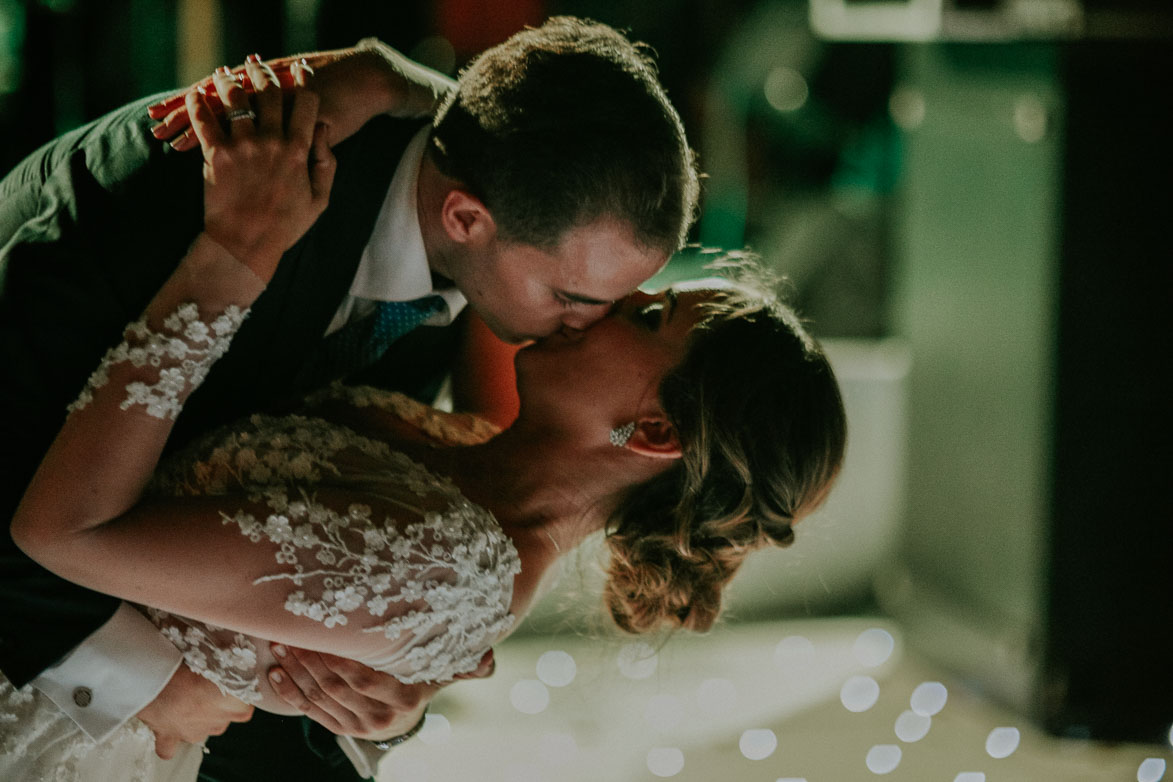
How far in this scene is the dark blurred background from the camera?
138 inches

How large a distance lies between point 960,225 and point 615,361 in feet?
9.62

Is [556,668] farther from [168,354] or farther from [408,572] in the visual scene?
[168,354]

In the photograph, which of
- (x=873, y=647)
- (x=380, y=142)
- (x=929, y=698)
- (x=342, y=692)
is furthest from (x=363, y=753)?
(x=873, y=647)

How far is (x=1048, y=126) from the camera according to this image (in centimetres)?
366

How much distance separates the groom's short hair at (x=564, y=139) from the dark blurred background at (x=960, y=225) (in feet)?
6.89

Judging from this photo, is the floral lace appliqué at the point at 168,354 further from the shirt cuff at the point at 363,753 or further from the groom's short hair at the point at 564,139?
the shirt cuff at the point at 363,753

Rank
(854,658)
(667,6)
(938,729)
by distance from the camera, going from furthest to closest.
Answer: (667,6) < (854,658) < (938,729)

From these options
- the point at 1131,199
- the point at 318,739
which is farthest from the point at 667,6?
the point at 318,739

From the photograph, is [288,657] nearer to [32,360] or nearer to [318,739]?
[318,739]

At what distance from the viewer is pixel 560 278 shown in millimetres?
1751

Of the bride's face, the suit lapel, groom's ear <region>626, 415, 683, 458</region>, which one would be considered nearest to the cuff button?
the suit lapel

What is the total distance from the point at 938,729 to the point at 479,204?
3.03 metres

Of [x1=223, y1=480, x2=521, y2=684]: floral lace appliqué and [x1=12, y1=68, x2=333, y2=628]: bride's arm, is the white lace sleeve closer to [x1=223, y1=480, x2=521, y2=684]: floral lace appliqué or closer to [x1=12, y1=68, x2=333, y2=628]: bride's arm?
[x1=223, y1=480, x2=521, y2=684]: floral lace appliqué

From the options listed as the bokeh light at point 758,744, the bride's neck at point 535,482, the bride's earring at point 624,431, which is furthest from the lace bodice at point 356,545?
the bokeh light at point 758,744
